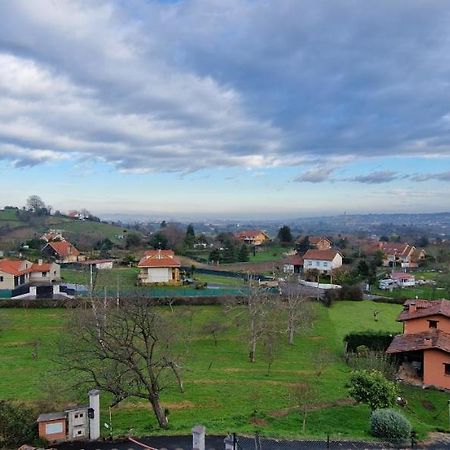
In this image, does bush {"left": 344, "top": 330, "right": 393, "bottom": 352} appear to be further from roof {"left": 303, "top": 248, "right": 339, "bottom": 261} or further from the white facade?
roof {"left": 303, "top": 248, "right": 339, "bottom": 261}

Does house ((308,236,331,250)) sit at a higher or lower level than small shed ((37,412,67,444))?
higher

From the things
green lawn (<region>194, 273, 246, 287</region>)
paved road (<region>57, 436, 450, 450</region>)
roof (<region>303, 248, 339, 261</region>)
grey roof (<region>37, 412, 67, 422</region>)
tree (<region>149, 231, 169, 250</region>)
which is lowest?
green lawn (<region>194, 273, 246, 287</region>)

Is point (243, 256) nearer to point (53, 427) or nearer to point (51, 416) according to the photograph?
point (51, 416)

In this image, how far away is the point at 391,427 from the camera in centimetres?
1498

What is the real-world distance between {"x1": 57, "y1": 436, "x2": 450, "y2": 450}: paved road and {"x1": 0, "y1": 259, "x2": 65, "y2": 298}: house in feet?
100.0

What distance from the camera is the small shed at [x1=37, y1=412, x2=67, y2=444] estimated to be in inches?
565

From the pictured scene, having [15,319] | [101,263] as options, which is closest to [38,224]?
[101,263]

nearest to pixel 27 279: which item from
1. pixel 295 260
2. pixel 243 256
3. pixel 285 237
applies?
pixel 243 256

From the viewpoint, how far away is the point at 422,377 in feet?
80.3

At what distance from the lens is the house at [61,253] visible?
218ft

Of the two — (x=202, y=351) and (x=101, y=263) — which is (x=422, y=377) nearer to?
(x=202, y=351)

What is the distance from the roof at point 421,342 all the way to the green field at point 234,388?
2.26 meters

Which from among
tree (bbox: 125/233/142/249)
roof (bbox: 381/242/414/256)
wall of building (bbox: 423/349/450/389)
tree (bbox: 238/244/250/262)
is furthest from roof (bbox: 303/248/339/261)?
wall of building (bbox: 423/349/450/389)

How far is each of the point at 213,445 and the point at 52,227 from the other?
101112mm
